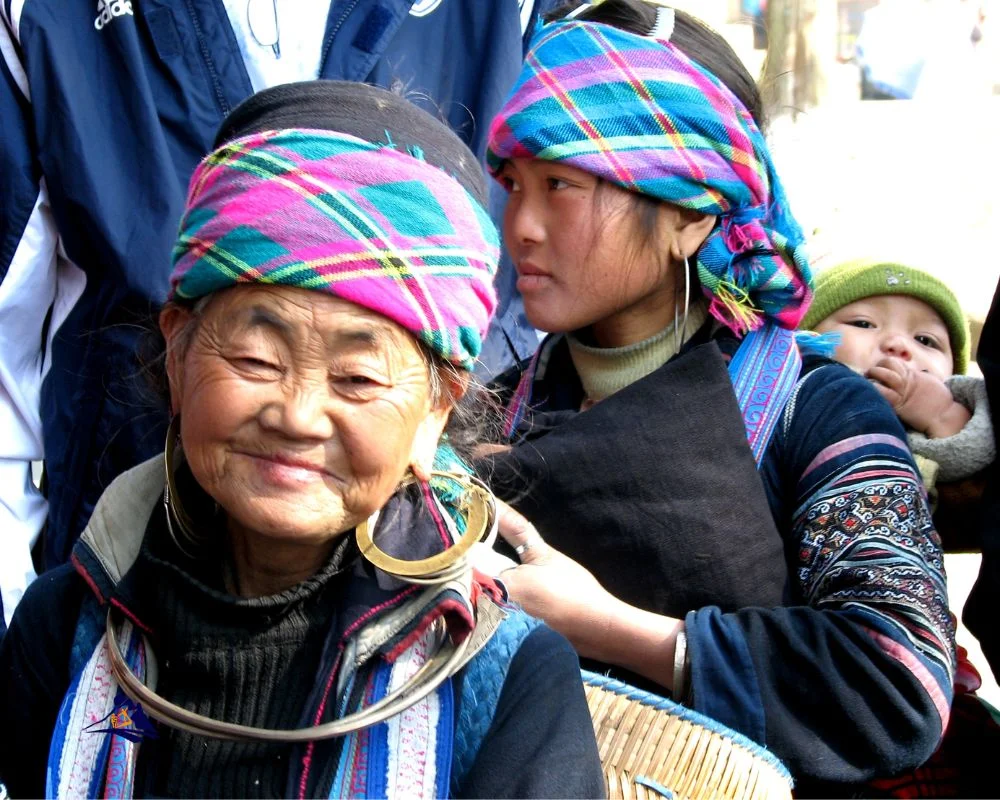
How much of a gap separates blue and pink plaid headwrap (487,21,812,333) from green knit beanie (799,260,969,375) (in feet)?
1.45

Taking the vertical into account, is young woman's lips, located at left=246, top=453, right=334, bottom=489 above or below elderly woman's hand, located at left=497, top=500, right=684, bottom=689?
above

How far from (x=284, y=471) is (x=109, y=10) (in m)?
1.65

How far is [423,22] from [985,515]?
69.4 inches

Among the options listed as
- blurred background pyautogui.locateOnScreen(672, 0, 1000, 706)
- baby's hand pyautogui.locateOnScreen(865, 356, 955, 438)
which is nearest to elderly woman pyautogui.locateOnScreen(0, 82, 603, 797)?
baby's hand pyautogui.locateOnScreen(865, 356, 955, 438)

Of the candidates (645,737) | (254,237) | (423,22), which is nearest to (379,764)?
(645,737)

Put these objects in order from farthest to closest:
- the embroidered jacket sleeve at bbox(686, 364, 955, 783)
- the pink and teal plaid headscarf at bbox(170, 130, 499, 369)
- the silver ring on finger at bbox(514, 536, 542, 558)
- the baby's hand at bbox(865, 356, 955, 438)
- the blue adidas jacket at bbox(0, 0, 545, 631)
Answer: the blue adidas jacket at bbox(0, 0, 545, 631) → the baby's hand at bbox(865, 356, 955, 438) → the silver ring on finger at bbox(514, 536, 542, 558) → the embroidered jacket sleeve at bbox(686, 364, 955, 783) → the pink and teal plaid headscarf at bbox(170, 130, 499, 369)

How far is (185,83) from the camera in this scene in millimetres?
2836

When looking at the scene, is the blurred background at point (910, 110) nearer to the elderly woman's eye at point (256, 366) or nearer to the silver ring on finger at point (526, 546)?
the silver ring on finger at point (526, 546)

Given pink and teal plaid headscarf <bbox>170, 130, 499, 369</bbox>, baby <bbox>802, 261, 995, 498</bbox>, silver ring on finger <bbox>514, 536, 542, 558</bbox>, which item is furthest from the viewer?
baby <bbox>802, 261, 995, 498</bbox>

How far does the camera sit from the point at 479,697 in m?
1.65

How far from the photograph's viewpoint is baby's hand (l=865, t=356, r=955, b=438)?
8.41ft

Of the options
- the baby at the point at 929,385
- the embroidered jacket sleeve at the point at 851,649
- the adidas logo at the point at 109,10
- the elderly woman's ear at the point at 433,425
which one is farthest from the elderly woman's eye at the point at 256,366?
the adidas logo at the point at 109,10

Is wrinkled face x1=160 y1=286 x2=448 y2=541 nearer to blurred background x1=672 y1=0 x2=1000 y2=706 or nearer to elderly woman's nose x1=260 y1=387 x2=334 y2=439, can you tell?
elderly woman's nose x1=260 y1=387 x2=334 y2=439

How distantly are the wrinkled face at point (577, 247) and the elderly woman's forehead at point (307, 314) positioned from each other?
0.83 m
